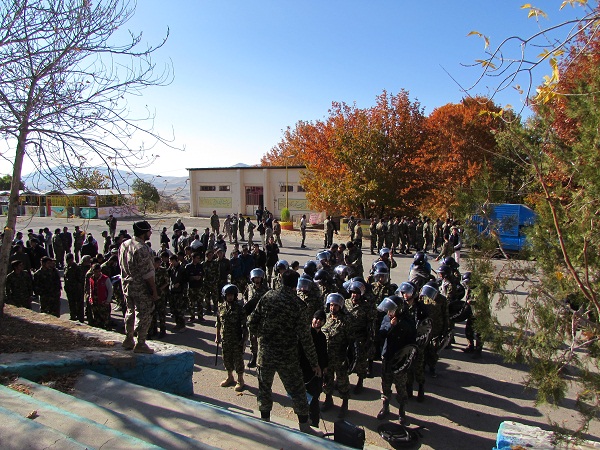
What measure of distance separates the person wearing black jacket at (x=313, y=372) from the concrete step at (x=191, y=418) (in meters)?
0.98

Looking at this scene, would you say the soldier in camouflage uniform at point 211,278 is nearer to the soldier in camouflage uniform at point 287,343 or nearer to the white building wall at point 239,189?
the soldier in camouflage uniform at point 287,343

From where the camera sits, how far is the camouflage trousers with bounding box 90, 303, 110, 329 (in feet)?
28.9

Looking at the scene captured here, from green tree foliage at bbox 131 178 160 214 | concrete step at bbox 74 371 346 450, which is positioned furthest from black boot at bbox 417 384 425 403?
green tree foliage at bbox 131 178 160 214

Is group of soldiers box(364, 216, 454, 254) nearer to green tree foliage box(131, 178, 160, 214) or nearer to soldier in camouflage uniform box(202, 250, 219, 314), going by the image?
soldier in camouflage uniform box(202, 250, 219, 314)

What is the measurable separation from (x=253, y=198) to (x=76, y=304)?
1269 inches

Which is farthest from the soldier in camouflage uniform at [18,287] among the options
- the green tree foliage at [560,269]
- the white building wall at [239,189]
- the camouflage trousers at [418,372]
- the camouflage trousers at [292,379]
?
the white building wall at [239,189]

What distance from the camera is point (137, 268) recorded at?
5344 mm

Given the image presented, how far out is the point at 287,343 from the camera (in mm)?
5023

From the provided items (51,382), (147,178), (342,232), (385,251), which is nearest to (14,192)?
(147,178)

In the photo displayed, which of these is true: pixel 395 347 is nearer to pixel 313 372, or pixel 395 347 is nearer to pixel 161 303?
pixel 313 372

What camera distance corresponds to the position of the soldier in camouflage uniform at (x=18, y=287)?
9.40 metres

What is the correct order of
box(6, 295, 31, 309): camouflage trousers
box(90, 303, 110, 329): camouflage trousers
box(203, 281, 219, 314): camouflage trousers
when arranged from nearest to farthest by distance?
box(90, 303, 110, 329): camouflage trousers, box(6, 295, 31, 309): camouflage trousers, box(203, 281, 219, 314): camouflage trousers

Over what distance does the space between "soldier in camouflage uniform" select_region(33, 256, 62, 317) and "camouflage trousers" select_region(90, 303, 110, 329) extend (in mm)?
1296

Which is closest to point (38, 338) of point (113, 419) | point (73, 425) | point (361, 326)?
point (113, 419)
